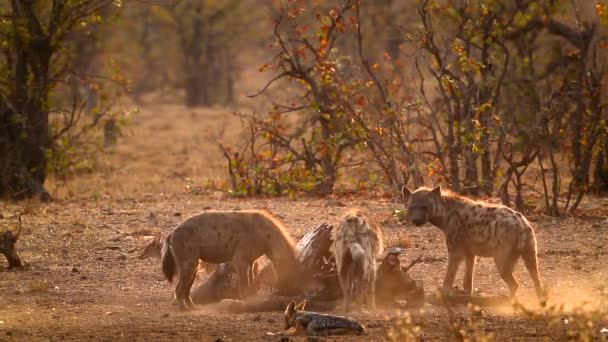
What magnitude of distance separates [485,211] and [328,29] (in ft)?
20.9

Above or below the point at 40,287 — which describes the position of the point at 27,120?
above

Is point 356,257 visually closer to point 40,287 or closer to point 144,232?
point 40,287

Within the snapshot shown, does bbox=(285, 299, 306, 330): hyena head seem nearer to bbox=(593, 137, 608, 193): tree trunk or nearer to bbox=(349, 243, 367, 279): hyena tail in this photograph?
bbox=(349, 243, 367, 279): hyena tail

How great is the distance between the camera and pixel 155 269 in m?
10.0

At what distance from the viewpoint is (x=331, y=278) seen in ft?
27.5

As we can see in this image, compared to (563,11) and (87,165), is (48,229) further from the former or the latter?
(563,11)

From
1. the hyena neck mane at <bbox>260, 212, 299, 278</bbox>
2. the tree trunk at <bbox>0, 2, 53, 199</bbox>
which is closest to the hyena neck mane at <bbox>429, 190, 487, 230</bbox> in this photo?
the hyena neck mane at <bbox>260, 212, 299, 278</bbox>

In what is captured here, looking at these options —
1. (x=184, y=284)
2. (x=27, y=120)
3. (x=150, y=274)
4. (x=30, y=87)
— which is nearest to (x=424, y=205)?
(x=184, y=284)

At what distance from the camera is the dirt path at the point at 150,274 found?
730 cm

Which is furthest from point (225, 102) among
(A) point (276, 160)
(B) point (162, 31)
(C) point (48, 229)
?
(C) point (48, 229)

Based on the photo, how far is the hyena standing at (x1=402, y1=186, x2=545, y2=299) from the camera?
8.25 m

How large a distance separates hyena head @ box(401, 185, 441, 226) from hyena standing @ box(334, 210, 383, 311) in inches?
33.1

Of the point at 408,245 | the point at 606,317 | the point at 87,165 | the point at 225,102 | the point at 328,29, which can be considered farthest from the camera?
the point at 225,102

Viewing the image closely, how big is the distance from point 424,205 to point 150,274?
2.66 m
